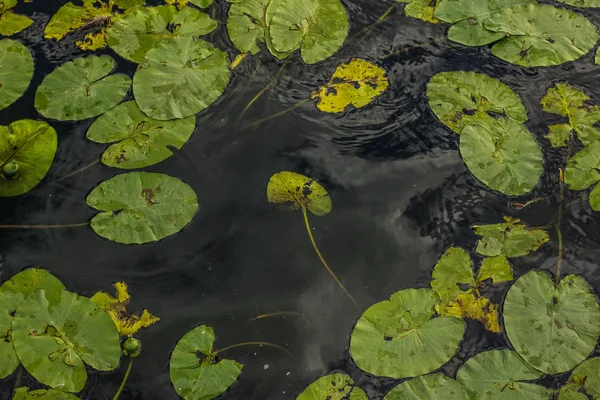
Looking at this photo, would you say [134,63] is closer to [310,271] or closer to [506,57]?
[310,271]

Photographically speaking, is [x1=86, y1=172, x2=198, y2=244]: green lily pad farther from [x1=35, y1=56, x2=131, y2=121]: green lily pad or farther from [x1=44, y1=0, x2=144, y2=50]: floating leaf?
[x1=44, y1=0, x2=144, y2=50]: floating leaf

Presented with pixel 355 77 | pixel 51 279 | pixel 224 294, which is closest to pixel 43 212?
pixel 51 279

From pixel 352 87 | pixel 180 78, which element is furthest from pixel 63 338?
pixel 352 87

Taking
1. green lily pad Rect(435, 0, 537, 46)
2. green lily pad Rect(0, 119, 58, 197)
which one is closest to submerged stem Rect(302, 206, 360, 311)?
green lily pad Rect(0, 119, 58, 197)

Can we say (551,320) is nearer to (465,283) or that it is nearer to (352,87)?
(465,283)

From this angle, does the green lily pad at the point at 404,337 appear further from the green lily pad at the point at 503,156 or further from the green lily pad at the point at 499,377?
the green lily pad at the point at 503,156

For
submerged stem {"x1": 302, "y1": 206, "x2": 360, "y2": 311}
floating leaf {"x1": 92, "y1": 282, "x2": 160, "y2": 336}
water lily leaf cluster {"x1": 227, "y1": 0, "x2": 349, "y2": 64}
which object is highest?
Answer: water lily leaf cluster {"x1": 227, "y1": 0, "x2": 349, "y2": 64}
